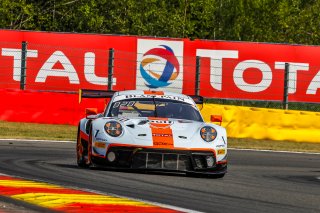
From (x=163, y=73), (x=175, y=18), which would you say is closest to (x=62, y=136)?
(x=163, y=73)

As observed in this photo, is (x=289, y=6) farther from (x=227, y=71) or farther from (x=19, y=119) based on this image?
(x=19, y=119)

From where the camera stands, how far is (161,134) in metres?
13.0

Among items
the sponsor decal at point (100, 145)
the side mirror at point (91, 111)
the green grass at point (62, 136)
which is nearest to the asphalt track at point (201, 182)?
the sponsor decal at point (100, 145)

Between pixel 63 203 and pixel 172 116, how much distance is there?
188 inches

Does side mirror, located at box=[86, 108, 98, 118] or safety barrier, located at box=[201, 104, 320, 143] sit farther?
safety barrier, located at box=[201, 104, 320, 143]

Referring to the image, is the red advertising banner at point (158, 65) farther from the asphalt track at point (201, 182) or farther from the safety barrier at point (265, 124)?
the asphalt track at point (201, 182)

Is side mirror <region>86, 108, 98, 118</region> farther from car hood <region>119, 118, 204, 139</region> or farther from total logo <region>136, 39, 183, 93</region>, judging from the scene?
total logo <region>136, 39, 183, 93</region>

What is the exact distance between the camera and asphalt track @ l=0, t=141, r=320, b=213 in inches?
414

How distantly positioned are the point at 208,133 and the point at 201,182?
0.87 m

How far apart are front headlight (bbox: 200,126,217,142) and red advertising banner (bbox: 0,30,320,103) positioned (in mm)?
11978

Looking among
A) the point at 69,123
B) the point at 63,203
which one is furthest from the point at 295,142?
the point at 63,203

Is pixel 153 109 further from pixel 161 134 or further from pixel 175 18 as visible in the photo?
pixel 175 18

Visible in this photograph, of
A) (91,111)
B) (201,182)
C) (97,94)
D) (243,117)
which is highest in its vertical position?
(97,94)

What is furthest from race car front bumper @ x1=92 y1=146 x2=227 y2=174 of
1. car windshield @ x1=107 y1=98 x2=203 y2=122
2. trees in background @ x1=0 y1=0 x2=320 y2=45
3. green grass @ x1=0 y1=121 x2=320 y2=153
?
trees in background @ x1=0 y1=0 x2=320 y2=45
